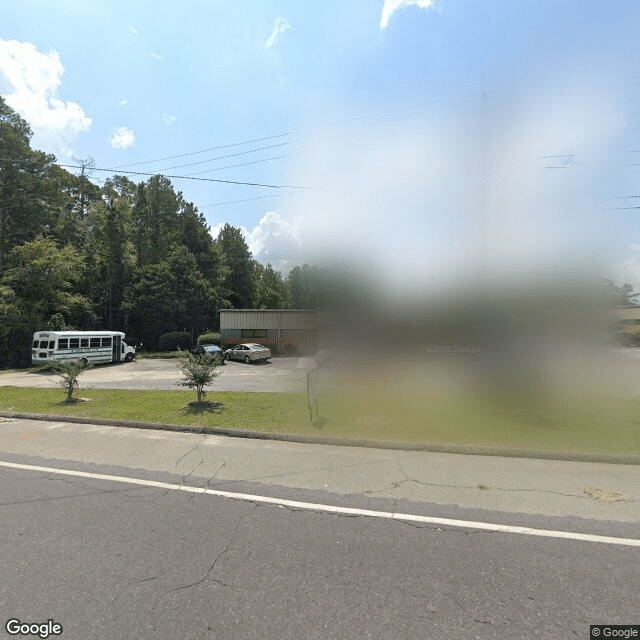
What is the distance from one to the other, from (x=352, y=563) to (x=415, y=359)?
707 centimetres

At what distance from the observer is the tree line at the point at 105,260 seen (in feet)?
94.1

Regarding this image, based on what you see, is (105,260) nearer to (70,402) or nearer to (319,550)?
(70,402)

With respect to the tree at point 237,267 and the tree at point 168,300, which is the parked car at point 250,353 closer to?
the tree at point 168,300

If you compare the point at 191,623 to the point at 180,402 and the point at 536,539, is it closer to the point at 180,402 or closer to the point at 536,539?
the point at 536,539

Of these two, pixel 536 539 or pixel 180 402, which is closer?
pixel 536 539

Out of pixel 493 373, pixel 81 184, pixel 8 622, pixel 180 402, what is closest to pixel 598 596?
pixel 8 622

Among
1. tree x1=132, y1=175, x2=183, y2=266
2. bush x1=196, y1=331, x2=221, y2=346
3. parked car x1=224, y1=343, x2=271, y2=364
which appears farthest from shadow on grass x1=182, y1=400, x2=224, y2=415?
tree x1=132, y1=175, x2=183, y2=266

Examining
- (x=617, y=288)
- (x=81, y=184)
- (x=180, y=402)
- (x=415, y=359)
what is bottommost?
(x=180, y=402)

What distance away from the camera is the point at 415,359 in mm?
9883

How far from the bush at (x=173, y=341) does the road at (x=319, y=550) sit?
31.5m

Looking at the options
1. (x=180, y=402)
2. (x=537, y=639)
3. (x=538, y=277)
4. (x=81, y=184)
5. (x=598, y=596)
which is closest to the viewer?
(x=537, y=639)

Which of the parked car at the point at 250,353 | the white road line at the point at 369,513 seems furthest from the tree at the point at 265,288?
the white road line at the point at 369,513

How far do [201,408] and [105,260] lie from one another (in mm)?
35692

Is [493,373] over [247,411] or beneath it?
over
